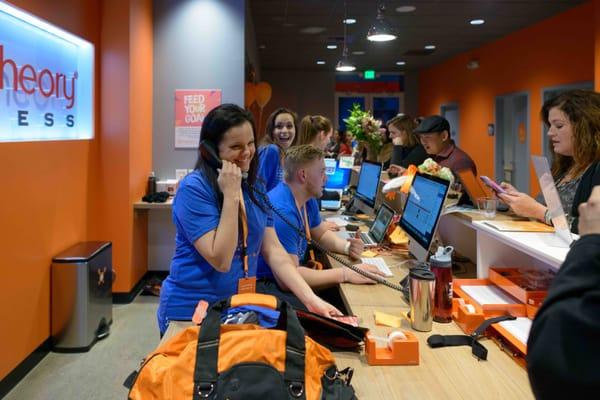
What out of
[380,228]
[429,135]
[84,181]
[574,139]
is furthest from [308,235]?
[84,181]

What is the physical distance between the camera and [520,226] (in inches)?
78.9

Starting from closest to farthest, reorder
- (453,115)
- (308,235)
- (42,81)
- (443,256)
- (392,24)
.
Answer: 1. (443,256)
2. (308,235)
3. (42,81)
4. (392,24)
5. (453,115)

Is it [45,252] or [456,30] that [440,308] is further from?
[456,30]

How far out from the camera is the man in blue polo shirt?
2.44 m

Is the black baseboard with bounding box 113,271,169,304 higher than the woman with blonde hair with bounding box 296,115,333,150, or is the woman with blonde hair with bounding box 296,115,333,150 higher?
the woman with blonde hair with bounding box 296,115,333,150

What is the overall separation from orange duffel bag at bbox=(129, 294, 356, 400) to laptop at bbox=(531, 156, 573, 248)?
941 mm

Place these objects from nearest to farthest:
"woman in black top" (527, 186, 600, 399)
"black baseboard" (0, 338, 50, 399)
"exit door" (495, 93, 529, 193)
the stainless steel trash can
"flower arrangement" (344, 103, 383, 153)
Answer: "woman in black top" (527, 186, 600, 399), "black baseboard" (0, 338, 50, 399), the stainless steel trash can, "flower arrangement" (344, 103, 383, 153), "exit door" (495, 93, 529, 193)

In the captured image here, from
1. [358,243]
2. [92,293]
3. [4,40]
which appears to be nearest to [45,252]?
[92,293]

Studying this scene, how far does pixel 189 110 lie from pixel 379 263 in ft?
10.5

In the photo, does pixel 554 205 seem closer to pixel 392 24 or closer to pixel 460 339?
pixel 460 339

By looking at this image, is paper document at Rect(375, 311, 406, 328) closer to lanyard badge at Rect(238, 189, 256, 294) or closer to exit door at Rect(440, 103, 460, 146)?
lanyard badge at Rect(238, 189, 256, 294)

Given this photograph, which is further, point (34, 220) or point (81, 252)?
point (81, 252)

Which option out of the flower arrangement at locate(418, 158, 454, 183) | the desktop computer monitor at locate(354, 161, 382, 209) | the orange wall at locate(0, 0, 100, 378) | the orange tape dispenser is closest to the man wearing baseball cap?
the desktop computer monitor at locate(354, 161, 382, 209)

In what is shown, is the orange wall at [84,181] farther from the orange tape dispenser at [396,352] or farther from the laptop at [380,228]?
the orange tape dispenser at [396,352]
